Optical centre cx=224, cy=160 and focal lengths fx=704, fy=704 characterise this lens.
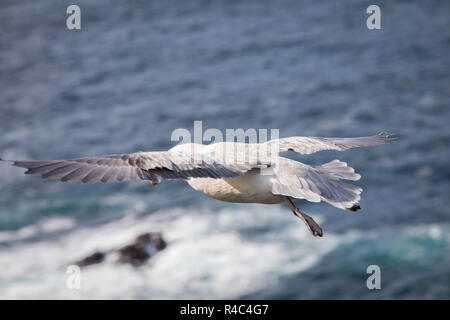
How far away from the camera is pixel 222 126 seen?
1059 inches

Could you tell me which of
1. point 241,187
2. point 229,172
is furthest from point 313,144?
point 229,172

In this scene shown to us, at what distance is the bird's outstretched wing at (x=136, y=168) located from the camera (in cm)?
642

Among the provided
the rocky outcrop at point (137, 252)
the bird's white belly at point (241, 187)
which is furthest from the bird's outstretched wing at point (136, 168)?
the rocky outcrop at point (137, 252)

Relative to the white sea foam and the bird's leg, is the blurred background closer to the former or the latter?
the white sea foam

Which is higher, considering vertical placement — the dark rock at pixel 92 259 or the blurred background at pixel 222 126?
the blurred background at pixel 222 126

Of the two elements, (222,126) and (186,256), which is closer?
(186,256)

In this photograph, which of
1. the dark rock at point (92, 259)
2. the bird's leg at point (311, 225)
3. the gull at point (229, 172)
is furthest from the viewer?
the dark rock at point (92, 259)

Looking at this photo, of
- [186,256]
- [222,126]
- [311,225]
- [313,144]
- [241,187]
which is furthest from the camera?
→ [222,126]

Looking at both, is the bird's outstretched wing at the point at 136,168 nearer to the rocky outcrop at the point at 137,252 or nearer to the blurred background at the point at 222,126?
the blurred background at the point at 222,126

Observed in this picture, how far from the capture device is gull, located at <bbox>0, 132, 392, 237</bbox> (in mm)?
6531

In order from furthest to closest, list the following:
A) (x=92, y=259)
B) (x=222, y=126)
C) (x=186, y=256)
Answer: (x=222, y=126)
(x=92, y=259)
(x=186, y=256)

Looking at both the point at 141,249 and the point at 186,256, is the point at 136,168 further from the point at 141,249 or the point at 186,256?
the point at 141,249

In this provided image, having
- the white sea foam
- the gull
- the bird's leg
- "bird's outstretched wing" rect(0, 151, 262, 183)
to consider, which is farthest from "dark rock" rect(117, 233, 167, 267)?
"bird's outstretched wing" rect(0, 151, 262, 183)

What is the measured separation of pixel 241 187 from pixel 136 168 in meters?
1.15
